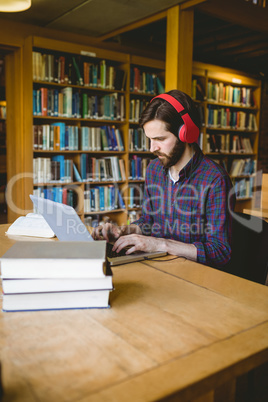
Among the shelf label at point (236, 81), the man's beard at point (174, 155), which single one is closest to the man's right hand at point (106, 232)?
the man's beard at point (174, 155)

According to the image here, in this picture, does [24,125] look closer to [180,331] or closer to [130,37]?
[130,37]

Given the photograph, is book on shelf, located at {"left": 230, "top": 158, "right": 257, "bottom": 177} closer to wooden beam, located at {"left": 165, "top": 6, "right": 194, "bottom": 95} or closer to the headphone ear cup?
wooden beam, located at {"left": 165, "top": 6, "right": 194, "bottom": 95}

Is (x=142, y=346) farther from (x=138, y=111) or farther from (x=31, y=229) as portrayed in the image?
(x=138, y=111)

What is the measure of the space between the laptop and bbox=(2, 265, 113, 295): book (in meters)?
0.28

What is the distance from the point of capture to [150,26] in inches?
203

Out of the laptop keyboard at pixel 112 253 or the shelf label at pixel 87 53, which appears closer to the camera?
the laptop keyboard at pixel 112 253

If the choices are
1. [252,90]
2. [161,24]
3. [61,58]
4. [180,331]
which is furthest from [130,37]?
[180,331]

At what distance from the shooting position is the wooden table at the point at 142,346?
62 cm

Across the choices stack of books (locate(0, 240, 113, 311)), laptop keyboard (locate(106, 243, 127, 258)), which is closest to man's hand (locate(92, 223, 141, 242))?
laptop keyboard (locate(106, 243, 127, 258))

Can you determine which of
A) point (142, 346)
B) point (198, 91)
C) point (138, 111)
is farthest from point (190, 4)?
point (142, 346)

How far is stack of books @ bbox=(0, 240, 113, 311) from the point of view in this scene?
0.85 metres

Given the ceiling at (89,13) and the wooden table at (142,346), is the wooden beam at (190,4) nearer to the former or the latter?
the ceiling at (89,13)

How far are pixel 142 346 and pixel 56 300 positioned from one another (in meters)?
0.27

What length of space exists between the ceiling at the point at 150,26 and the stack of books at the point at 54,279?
11.1ft
